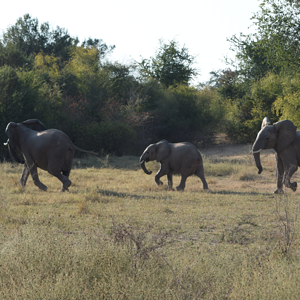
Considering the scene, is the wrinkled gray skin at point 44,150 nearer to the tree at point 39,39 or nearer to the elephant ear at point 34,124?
the elephant ear at point 34,124

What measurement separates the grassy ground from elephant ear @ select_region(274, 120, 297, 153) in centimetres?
132

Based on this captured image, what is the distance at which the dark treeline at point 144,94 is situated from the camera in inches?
779

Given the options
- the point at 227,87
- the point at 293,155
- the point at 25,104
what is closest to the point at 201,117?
the point at 227,87

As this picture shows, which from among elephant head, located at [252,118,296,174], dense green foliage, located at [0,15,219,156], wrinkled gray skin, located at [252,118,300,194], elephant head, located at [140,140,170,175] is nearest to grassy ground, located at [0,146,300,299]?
wrinkled gray skin, located at [252,118,300,194]

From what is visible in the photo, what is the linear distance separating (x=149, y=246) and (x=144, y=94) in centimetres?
2519

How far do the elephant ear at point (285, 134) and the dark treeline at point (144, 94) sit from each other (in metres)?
10.4

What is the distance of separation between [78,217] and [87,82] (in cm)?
A: 1764

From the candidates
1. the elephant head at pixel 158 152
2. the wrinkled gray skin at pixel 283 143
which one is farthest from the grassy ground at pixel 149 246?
the elephant head at pixel 158 152

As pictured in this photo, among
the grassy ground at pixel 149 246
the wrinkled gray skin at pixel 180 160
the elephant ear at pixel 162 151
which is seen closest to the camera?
the grassy ground at pixel 149 246

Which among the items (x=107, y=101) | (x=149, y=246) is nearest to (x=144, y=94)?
(x=107, y=101)

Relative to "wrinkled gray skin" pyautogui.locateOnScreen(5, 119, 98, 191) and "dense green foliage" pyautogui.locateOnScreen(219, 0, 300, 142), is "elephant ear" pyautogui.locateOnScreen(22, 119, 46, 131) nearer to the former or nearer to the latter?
"wrinkled gray skin" pyautogui.locateOnScreen(5, 119, 98, 191)

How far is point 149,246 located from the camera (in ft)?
14.9

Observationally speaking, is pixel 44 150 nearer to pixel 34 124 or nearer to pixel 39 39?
pixel 34 124

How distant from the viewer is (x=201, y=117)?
1213 inches
